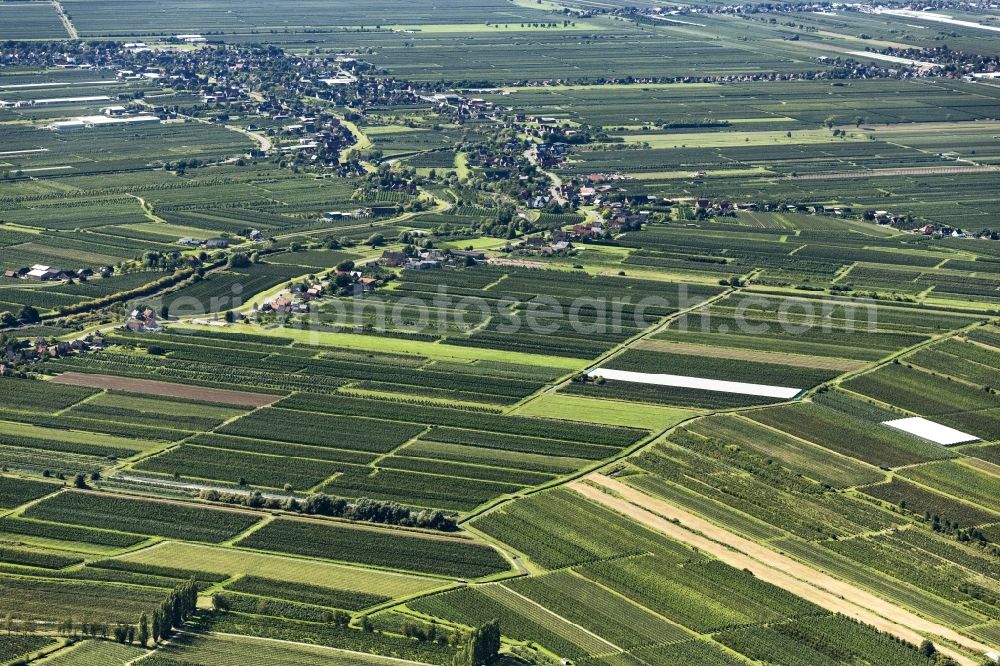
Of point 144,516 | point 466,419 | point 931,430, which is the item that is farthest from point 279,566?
point 931,430

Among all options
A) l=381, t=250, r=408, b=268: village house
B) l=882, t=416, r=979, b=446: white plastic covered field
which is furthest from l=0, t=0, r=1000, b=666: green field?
l=882, t=416, r=979, b=446: white plastic covered field

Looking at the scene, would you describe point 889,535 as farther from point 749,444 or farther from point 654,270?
point 654,270

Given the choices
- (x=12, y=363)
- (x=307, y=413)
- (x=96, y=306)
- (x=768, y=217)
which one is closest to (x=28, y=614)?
(x=307, y=413)

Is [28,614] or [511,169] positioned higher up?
[511,169]

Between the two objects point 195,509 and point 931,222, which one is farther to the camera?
point 931,222

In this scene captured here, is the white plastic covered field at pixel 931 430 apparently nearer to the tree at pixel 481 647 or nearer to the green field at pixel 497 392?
the green field at pixel 497 392

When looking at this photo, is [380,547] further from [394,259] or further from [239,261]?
[239,261]
